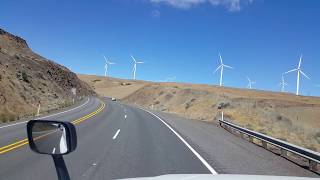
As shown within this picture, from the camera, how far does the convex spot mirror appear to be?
4.87 meters

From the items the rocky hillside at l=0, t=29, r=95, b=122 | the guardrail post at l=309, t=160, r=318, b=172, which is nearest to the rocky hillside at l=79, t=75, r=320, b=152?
the guardrail post at l=309, t=160, r=318, b=172

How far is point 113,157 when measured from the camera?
46.4 feet

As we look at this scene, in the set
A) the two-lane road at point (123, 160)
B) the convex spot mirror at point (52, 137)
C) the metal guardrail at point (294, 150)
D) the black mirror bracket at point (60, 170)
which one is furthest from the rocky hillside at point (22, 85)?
the black mirror bracket at point (60, 170)

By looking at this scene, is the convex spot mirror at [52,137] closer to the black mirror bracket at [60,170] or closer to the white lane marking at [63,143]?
the white lane marking at [63,143]

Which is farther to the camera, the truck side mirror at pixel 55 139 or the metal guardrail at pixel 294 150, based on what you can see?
the metal guardrail at pixel 294 150

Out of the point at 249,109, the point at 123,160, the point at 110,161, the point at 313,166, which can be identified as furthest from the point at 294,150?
the point at 249,109

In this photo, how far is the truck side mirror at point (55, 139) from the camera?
4.87 metres

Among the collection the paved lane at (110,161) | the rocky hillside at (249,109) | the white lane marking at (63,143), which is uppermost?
the rocky hillside at (249,109)

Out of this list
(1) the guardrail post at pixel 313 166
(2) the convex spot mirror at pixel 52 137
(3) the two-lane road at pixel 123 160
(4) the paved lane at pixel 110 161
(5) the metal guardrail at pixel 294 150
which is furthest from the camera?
(1) the guardrail post at pixel 313 166

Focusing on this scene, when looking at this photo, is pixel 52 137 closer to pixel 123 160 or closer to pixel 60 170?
pixel 60 170

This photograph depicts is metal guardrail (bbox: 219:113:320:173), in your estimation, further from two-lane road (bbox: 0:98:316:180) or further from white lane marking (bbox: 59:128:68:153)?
white lane marking (bbox: 59:128:68:153)

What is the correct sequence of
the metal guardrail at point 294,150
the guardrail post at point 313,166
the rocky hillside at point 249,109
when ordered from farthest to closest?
the rocky hillside at point 249,109, the guardrail post at point 313,166, the metal guardrail at point 294,150

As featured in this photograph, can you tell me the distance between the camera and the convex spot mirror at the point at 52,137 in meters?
4.87

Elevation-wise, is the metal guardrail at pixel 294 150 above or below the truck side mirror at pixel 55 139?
below
